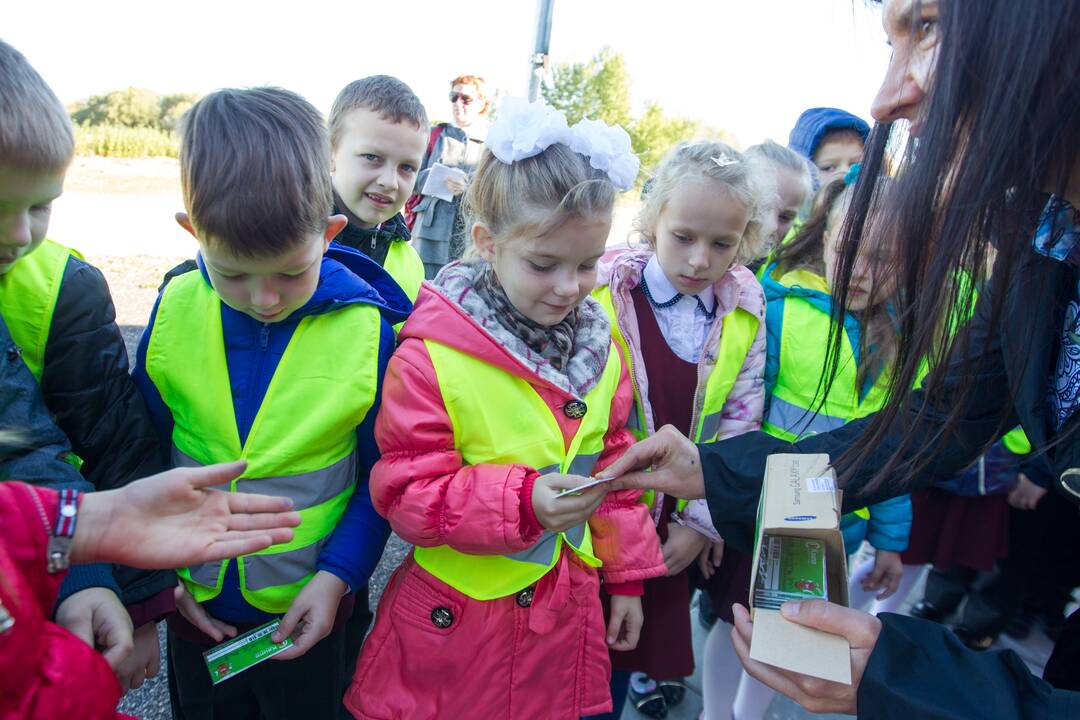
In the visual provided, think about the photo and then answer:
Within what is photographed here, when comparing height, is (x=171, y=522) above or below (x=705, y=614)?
above

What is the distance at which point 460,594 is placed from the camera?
154cm

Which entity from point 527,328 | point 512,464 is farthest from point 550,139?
point 512,464

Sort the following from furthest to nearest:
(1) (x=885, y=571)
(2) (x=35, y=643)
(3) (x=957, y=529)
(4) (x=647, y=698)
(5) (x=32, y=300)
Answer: (3) (x=957, y=529)
(4) (x=647, y=698)
(1) (x=885, y=571)
(5) (x=32, y=300)
(2) (x=35, y=643)

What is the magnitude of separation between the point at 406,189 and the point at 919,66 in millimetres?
1899

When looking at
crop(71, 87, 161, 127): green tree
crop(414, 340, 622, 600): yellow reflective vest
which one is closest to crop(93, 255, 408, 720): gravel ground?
crop(414, 340, 622, 600): yellow reflective vest

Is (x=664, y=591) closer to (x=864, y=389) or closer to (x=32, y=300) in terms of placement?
(x=864, y=389)

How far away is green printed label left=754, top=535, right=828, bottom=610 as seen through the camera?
1173mm

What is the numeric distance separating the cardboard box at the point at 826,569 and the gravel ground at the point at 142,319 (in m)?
1.90

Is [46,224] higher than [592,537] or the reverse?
higher

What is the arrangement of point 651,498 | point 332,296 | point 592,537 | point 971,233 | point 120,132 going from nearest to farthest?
1. point 971,233
2. point 332,296
3. point 592,537
4. point 651,498
5. point 120,132

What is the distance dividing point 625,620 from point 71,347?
4.62ft

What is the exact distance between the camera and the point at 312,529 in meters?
1.55

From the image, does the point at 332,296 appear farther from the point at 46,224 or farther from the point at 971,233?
the point at 971,233

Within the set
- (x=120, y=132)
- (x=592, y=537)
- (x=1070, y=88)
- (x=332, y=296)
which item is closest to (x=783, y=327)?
(x=592, y=537)
